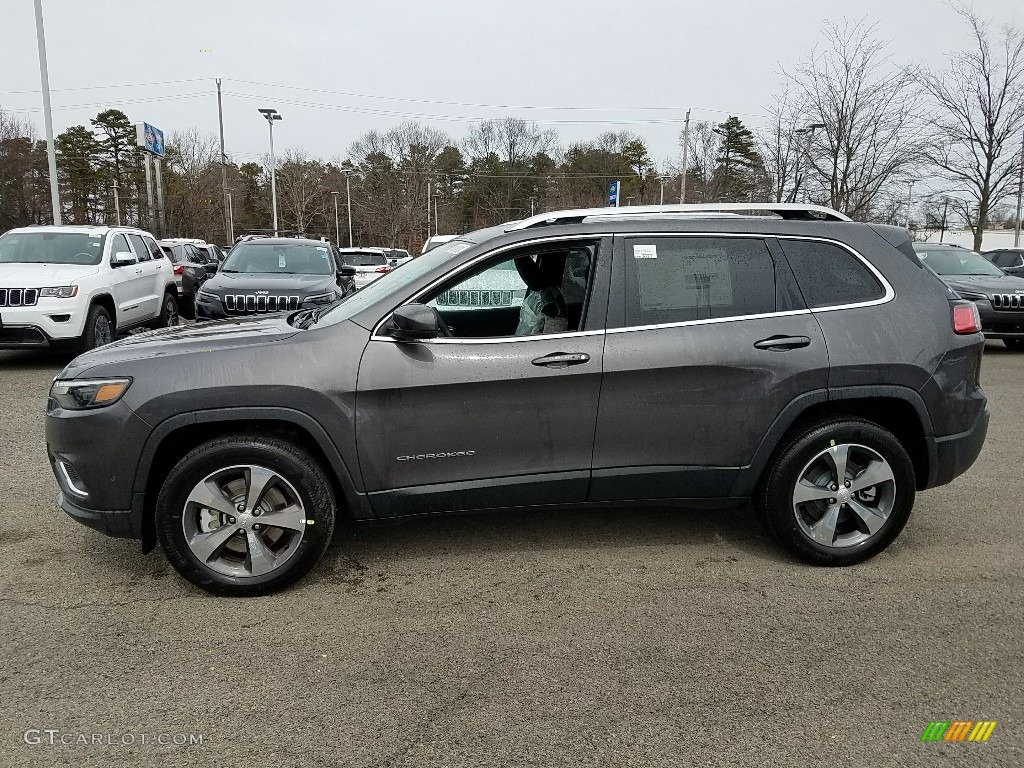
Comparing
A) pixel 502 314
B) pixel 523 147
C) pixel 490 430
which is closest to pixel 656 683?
pixel 490 430

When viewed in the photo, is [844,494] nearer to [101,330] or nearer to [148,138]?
[101,330]

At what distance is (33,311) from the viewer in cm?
904

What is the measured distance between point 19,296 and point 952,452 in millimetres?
9698

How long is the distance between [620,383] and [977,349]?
6.49ft

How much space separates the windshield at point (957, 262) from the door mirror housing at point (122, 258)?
12485mm

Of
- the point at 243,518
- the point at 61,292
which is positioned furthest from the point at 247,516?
the point at 61,292

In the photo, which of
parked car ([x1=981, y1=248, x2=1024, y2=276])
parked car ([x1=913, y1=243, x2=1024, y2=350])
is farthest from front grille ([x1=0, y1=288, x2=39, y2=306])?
parked car ([x1=981, y1=248, x2=1024, y2=276])

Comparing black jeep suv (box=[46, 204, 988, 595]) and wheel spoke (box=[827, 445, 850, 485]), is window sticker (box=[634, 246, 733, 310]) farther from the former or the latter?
wheel spoke (box=[827, 445, 850, 485])

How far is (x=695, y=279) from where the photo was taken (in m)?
3.85

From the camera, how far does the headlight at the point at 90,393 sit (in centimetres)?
345

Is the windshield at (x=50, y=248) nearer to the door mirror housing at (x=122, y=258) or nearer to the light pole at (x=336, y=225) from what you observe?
the door mirror housing at (x=122, y=258)

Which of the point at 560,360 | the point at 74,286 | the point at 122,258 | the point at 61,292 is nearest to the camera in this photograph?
the point at 560,360

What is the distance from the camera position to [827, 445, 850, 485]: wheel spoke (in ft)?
12.6

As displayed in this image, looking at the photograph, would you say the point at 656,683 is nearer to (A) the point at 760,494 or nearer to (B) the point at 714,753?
(B) the point at 714,753
